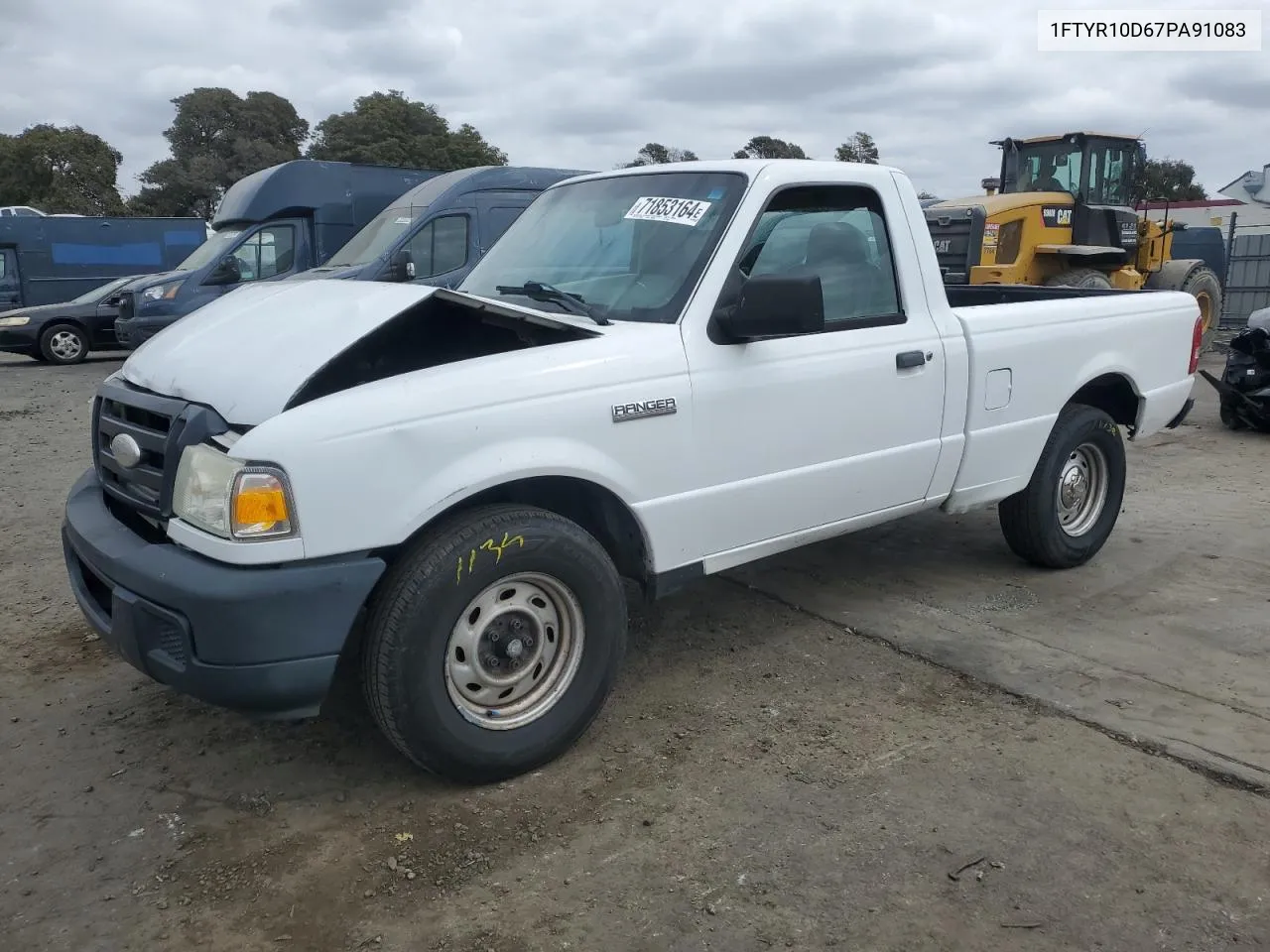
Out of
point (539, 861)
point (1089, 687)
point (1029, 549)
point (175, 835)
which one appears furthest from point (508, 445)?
point (1029, 549)

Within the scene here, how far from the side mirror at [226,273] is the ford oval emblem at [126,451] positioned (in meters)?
12.3

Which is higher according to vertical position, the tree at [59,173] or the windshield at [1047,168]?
the tree at [59,173]

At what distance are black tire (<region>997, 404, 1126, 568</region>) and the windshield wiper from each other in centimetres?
248

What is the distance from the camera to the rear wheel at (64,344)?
16719mm

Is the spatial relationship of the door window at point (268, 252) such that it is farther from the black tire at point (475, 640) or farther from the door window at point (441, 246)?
the black tire at point (475, 640)

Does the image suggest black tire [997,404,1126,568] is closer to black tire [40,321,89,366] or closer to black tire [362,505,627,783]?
black tire [362,505,627,783]

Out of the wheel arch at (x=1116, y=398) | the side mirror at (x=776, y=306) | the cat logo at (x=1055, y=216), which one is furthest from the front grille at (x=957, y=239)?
the side mirror at (x=776, y=306)

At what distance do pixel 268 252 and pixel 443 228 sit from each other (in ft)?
12.3

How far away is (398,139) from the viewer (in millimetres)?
49875

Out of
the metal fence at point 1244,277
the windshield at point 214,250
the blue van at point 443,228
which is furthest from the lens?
the metal fence at point 1244,277

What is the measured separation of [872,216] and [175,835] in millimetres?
3385

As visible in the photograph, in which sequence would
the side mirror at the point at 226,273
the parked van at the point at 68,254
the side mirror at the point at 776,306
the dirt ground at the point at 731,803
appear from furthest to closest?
1. the parked van at the point at 68,254
2. the side mirror at the point at 226,273
3. the side mirror at the point at 776,306
4. the dirt ground at the point at 731,803

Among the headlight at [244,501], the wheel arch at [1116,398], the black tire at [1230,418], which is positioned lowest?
the black tire at [1230,418]

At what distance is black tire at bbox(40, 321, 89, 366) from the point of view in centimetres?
1672
